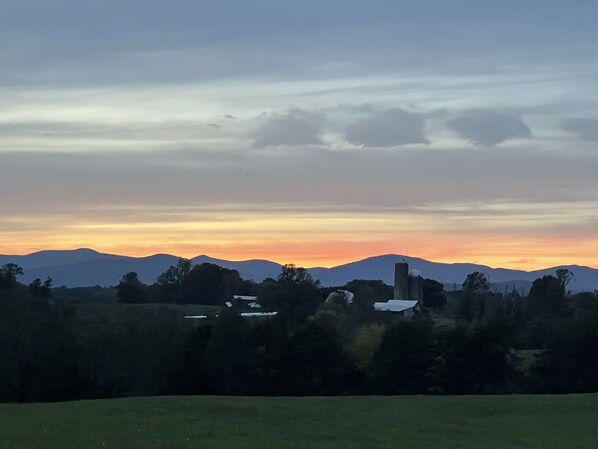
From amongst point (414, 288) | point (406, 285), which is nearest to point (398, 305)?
point (406, 285)

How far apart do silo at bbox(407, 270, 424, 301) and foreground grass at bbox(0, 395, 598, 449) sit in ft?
307

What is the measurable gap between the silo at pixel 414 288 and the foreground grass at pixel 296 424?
307 feet

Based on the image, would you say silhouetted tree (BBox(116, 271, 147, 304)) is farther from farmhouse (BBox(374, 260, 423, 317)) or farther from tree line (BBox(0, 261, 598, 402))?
tree line (BBox(0, 261, 598, 402))

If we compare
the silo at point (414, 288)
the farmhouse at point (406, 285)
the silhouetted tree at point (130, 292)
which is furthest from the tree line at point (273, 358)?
the silo at point (414, 288)

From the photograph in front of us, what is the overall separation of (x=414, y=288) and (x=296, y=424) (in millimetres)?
104587

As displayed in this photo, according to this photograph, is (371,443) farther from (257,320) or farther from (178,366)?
(257,320)

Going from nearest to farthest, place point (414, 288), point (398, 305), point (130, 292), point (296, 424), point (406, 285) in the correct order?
point (296, 424), point (398, 305), point (130, 292), point (406, 285), point (414, 288)

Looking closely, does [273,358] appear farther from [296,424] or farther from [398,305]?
[398,305]

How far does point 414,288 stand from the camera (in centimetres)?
13162

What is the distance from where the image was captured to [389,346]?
56.3 m

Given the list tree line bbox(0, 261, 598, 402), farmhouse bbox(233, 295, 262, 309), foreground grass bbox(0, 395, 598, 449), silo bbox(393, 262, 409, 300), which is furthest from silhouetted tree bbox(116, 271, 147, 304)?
foreground grass bbox(0, 395, 598, 449)

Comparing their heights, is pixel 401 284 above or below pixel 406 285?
above

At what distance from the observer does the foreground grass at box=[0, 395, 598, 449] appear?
24750 millimetres

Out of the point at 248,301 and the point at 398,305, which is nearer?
the point at 398,305
